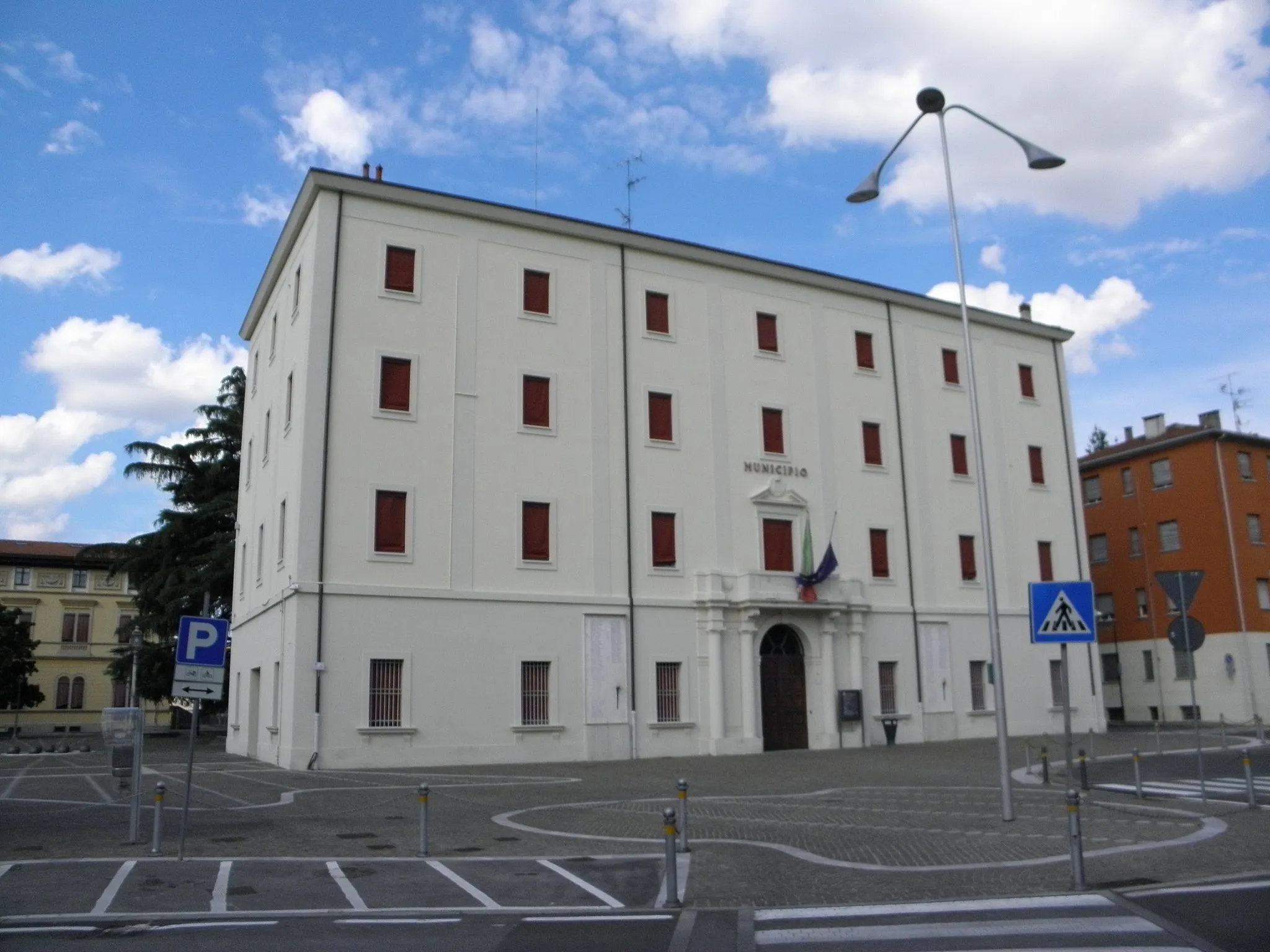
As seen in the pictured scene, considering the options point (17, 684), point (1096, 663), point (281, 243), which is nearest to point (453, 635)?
point (281, 243)

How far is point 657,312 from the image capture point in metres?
33.8

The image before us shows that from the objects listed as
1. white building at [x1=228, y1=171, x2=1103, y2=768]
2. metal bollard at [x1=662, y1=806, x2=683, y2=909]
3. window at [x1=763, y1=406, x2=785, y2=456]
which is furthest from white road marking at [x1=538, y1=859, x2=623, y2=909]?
window at [x1=763, y1=406, x2=785, y2=456]

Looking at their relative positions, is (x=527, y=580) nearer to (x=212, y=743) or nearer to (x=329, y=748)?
(x=329, y=748)

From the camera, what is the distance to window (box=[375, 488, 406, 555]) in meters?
28.2

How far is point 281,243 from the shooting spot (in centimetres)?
3297

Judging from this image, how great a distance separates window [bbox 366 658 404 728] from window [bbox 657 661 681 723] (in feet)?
23.3

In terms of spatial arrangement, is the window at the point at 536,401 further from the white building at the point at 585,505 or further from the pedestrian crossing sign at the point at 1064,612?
the pedestrian crossing sign at the point at 1064,612

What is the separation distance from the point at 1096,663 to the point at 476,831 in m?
30.6

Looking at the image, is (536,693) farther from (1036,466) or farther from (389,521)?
(1036,466)

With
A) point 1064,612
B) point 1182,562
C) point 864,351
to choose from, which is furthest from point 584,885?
point 1182,562

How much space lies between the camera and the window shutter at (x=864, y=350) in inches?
1473

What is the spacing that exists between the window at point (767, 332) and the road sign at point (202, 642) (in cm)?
2435

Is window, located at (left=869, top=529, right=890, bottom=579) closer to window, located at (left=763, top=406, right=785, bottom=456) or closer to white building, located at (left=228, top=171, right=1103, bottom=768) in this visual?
white building, located at (left=228, top=171, right=1103, bottom=768)

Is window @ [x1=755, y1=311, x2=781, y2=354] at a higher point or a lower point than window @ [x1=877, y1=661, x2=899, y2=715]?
higher
